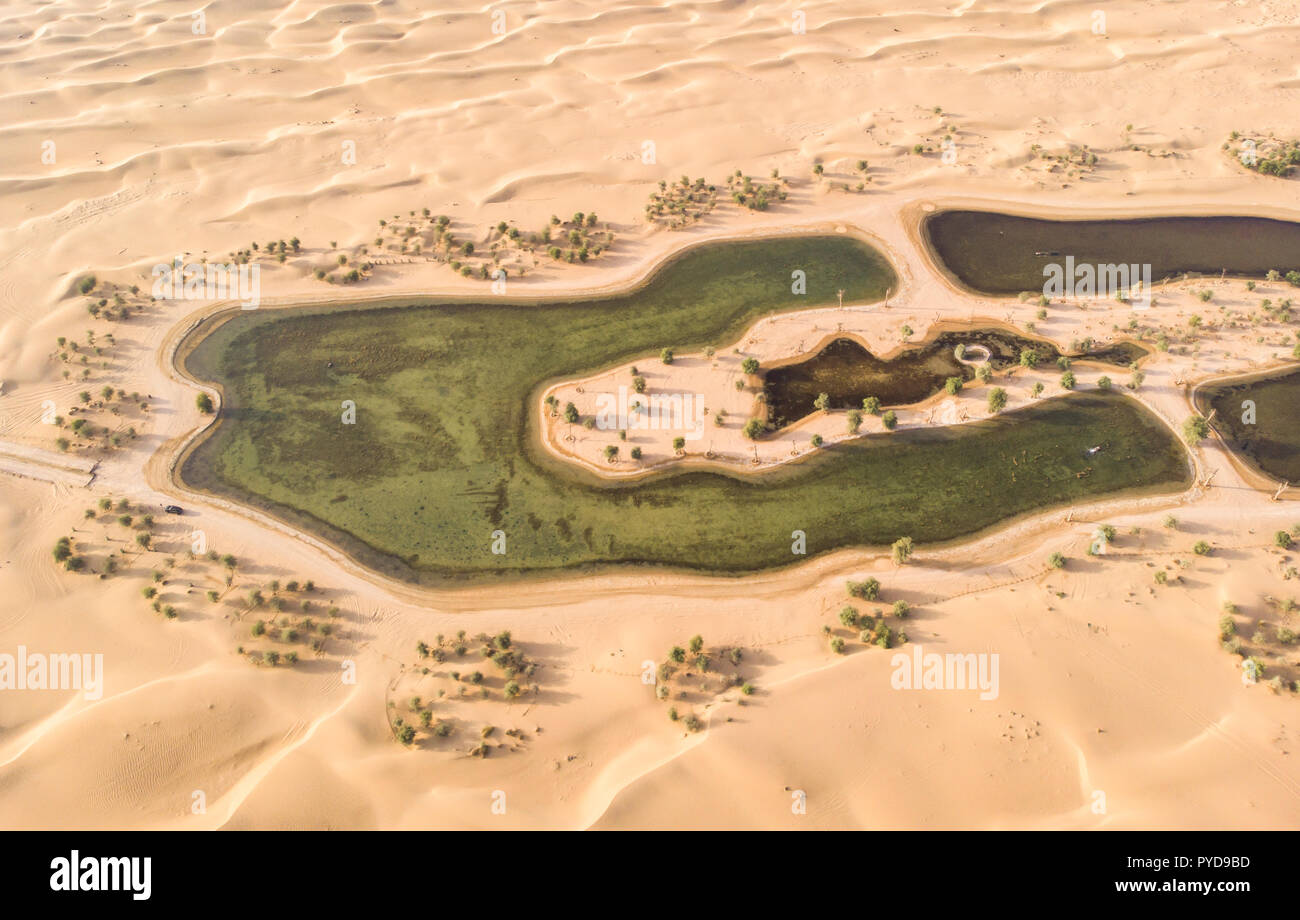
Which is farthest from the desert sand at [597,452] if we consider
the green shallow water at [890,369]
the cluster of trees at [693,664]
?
the green shallow water at [890,369]

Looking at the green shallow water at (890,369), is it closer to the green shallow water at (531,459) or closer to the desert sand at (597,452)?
the desert sand at (597,452)

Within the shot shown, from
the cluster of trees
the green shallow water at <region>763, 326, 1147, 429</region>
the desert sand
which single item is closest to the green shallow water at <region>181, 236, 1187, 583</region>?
the desert sand

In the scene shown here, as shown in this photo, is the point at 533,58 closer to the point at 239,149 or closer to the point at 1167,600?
the point at 239,149

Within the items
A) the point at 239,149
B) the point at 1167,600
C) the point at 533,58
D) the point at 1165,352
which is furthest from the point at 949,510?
the point at 239,149

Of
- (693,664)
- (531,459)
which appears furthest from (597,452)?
(693,664)

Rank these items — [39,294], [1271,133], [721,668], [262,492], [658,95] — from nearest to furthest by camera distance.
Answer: [721,668] → [262,492] → [39,294] → [1271,133] → [658,95]

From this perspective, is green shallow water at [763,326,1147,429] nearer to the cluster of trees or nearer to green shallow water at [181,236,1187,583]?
green shallow water at [181,236,1187,583]

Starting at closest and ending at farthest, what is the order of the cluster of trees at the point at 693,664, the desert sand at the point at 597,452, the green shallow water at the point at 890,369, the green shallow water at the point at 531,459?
the desert sand at the point at 597,452
the cluster of trees at the point at 693,664
the green shallow water at the point at 531,459
the green shallow water at the point at 890,369

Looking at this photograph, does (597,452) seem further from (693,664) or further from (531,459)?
(693,664)
